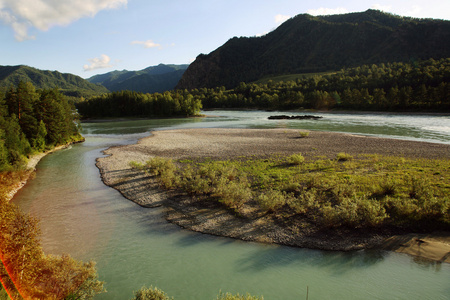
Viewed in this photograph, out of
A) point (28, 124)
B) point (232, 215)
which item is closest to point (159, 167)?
point (232, 215)

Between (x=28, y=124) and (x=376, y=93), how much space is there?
113 metres

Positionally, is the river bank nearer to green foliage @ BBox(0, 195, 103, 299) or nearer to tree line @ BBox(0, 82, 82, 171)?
green foliage @ BBox(0, 195, 103, 299)

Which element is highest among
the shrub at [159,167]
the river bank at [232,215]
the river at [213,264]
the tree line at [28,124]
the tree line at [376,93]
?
the tree line at [376,93]

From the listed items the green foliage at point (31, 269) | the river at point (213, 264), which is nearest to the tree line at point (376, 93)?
the river at point (213, 264)

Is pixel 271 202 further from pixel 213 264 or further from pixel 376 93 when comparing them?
pixel 376 93

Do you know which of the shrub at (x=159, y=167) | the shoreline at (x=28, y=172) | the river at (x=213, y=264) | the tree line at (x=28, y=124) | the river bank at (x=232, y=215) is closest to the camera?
the river at (x=213, y=264)

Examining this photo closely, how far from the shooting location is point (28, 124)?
3853 centimetres

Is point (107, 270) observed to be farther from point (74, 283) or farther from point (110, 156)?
point (110, 156)

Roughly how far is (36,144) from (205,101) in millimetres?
160149

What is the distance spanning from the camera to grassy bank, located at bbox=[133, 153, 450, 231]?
15234 mm

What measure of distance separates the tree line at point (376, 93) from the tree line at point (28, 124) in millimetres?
107140

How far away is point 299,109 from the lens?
13862 cm

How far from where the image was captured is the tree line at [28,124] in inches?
1126

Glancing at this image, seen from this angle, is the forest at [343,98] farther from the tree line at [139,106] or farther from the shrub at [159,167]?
the shrub at [159,167]
